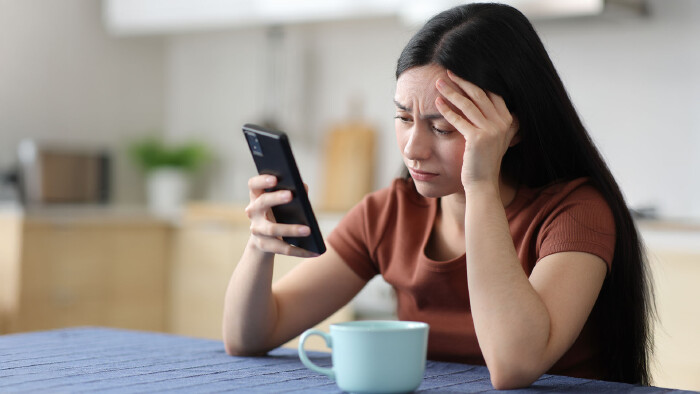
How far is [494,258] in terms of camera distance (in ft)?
3.66

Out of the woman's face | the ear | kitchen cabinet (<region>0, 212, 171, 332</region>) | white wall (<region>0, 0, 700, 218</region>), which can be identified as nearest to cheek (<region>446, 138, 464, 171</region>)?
the woman's face

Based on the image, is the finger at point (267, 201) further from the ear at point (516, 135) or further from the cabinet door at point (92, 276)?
the cabinet door at point (92, 276)

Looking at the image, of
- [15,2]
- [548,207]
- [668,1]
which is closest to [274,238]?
[548,207]

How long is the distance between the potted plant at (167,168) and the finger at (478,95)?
297 centimetres

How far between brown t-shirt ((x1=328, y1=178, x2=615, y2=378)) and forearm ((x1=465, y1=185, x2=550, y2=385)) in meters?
0.12

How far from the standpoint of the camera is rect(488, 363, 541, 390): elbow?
102cm

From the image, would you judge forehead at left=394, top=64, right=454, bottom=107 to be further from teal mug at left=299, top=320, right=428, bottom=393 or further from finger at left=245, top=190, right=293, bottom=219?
teal mug at left=299, top=320, right=428, bottom=393

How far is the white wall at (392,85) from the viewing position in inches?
117

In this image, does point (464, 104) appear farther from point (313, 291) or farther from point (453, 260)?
point (313, 291)

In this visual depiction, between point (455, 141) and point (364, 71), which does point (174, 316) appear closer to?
point (364, 71)

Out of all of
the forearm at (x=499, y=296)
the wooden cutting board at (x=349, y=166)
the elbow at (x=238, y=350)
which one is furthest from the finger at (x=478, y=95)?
the wooden cutting board at (x=349, y=166)

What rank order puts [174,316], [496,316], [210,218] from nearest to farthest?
[496,316] → [210,218] → [174,316]

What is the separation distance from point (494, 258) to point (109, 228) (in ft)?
9.13

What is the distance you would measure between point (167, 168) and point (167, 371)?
3114 millimetres
